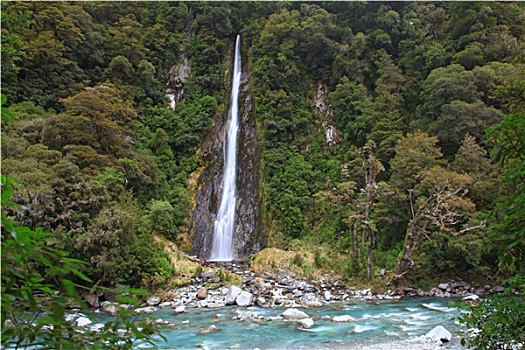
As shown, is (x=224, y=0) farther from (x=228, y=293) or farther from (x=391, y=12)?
(x=228, y=293)

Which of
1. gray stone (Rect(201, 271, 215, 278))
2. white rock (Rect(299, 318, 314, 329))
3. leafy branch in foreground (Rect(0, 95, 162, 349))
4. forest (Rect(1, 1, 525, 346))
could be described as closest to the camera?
leafy branch in foreground (Rect(0, 95, 162, 349))

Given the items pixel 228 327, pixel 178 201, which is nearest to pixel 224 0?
pixel 178 201

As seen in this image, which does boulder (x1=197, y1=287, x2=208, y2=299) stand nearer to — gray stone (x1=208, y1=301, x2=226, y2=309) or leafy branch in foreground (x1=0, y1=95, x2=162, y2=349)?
gray stone (x1=208, y1=301, x2=226, y2=309)

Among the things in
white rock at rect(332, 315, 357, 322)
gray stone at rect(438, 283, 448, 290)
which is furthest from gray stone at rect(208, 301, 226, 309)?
gray stone at rect(438, 283, 448, 290)

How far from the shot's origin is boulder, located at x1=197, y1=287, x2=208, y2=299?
A: 11.7 m

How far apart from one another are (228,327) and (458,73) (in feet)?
50.6

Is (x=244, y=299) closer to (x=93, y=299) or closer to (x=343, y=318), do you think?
(x=343, y=318)

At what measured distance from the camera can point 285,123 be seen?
2125cm

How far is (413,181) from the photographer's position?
14586 mm

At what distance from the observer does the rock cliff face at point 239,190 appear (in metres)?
19.7

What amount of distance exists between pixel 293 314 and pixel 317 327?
1160mm

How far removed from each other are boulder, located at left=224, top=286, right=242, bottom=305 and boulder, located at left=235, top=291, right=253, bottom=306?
0.41ft

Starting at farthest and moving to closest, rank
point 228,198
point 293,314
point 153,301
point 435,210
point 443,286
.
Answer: point 228,198
point 443,286
point 435,210
point 153,301
point 293,314

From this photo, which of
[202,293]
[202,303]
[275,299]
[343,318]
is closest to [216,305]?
[202,303]
